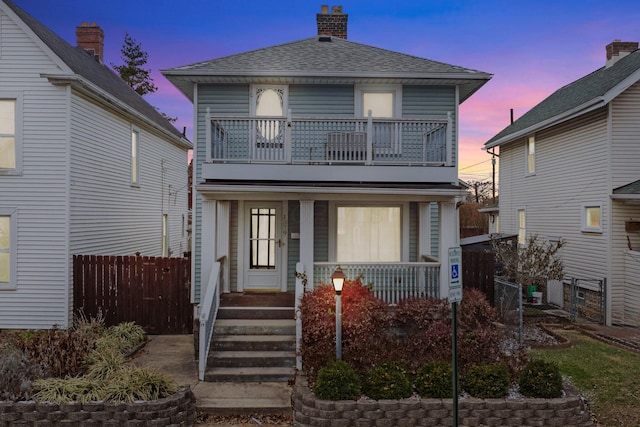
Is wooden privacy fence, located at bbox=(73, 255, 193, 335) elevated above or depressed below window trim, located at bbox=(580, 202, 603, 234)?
below

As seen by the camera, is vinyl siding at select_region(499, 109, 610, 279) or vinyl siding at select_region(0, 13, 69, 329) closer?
vinyl siding at select_region(0, 13, 69, 329)

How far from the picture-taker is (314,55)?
12516 millimetres

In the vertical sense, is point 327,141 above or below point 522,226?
above

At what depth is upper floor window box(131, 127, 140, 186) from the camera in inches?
626

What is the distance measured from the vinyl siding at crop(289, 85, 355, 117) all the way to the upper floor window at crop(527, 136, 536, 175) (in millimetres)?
9932

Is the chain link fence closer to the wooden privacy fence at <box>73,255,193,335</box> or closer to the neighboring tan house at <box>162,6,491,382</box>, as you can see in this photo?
the neighboring tan house at <box>162,6,491,382</box>

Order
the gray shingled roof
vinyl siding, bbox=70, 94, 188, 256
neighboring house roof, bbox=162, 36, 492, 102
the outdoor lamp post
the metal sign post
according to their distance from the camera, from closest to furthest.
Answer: the metal sign post < the outdoor lamp post < neighboring house roof, bbox=162, 36, 492, 102 < vinyl siding, bbox=70, 94, 188, 256 < the gray shingled roof

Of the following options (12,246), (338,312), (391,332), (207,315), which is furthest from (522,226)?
(12,246)

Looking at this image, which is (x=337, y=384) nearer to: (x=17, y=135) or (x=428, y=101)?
(x=428, y=101)

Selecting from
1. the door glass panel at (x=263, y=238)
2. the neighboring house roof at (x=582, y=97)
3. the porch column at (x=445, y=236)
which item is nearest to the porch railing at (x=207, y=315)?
the door glass panel at (x=263, y=238)

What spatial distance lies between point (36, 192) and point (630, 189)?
16224 millimetres

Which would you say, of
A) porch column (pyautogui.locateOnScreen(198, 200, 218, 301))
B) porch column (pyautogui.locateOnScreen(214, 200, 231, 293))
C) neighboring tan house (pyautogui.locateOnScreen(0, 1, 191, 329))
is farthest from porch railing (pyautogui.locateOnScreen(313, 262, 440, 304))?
neighboring tan house (pyautogui.locateOnScreen(0, 1, 191, 329))

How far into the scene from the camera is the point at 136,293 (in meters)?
11.3

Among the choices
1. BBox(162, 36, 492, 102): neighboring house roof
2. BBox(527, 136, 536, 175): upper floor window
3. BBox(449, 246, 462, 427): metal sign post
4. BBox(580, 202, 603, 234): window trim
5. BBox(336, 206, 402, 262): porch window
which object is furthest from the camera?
BBox(527, 136, 536, 175): upper floor window
